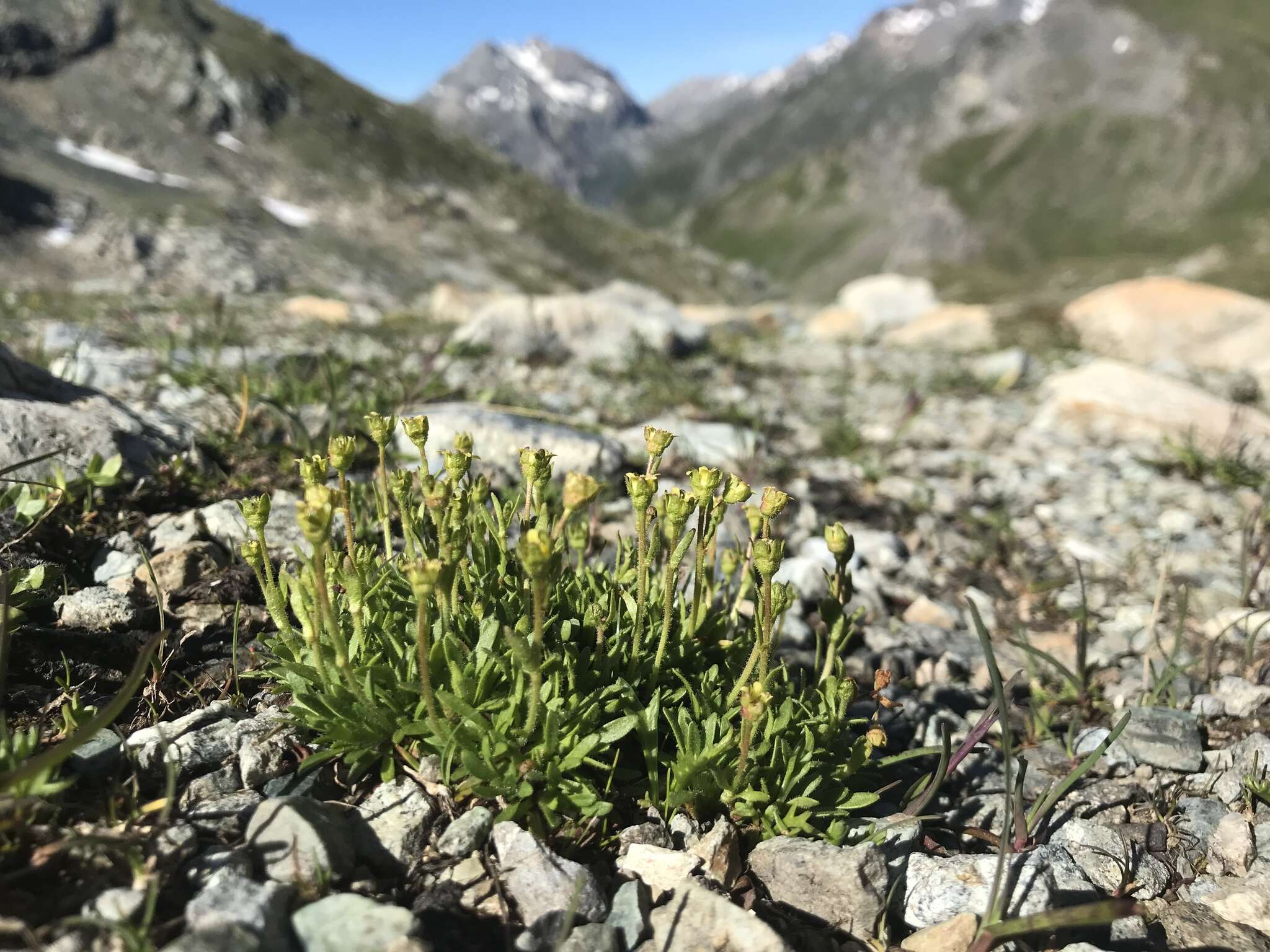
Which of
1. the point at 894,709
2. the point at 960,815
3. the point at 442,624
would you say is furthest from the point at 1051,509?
the point at 442,624

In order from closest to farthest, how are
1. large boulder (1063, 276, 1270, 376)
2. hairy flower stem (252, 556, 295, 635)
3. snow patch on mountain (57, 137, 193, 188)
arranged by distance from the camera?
hairy flower stem (252, 556, 295, 635) < large boulder (1063, 276, 1270, 376) < snow patch on mountain (57, 137, 193, 188)

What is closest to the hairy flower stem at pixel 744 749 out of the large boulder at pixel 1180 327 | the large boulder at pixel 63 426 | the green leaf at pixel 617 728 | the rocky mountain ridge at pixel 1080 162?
the green leaf at pixel 617 728

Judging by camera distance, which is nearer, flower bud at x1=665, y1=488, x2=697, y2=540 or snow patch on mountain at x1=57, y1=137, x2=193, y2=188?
flower bud at x1=665, y1=488, x2=697, y2=540

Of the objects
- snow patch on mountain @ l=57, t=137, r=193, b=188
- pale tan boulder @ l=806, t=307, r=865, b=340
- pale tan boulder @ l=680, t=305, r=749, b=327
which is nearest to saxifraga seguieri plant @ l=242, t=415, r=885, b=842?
pale tan boulder @ l=806, t=307, r=865, b=340

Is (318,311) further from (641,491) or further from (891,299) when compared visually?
(891,299)

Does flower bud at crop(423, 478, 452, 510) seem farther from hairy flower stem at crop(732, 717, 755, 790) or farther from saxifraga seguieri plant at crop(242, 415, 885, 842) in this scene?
hairy flower stem at crop(732, 717, 755, 790)

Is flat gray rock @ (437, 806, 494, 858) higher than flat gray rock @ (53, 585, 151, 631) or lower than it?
lower

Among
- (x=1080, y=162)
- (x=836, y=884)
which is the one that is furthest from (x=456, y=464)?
(x=1080, y=162)
